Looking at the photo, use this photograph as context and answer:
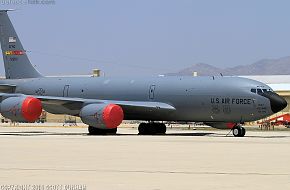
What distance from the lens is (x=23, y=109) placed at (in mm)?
51812

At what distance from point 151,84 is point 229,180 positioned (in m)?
36.7

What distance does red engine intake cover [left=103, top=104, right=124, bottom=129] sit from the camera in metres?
51.5

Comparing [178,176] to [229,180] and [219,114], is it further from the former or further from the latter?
[219,114]

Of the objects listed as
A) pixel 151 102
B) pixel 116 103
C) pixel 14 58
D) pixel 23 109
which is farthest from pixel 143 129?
pixel 14 58

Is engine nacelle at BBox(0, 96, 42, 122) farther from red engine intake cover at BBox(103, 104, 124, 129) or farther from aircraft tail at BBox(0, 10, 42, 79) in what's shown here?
aircraft tail at BBox(0, 10, 42, 79)

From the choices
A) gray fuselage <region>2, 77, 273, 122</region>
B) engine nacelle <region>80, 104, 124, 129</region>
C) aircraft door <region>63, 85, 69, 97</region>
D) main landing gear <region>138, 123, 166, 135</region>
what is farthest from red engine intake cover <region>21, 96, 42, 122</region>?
main landing gear <region>138, 123, 166, 135</region>

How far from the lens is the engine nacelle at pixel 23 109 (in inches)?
2040

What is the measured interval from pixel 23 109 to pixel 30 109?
1.57ft

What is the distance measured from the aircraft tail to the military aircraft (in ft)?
14.0

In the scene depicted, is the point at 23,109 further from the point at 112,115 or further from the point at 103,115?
the point at 112,115

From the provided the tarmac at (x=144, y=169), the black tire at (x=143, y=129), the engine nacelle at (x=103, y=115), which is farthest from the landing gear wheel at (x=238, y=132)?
the tarmac at (x=144, y=169)

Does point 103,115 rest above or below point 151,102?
below

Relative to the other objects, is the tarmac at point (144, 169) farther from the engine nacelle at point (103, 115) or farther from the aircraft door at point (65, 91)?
the aircraft door at point (65, 91)

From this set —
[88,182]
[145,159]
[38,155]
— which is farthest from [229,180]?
[38,155]
